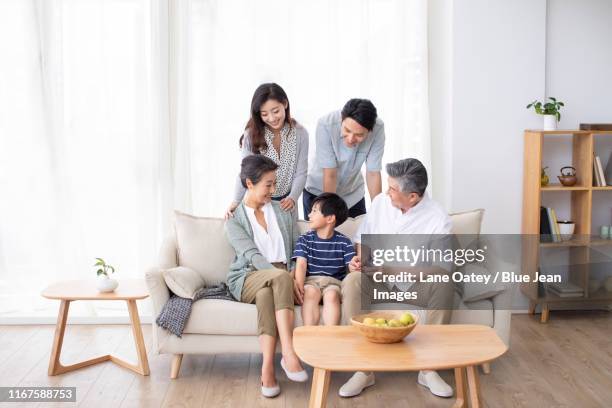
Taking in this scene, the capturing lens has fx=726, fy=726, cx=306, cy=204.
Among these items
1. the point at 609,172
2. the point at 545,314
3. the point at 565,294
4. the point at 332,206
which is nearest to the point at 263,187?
the point at 332,206

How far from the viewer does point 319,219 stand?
12.3 ft

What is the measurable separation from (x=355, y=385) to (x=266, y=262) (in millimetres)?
801

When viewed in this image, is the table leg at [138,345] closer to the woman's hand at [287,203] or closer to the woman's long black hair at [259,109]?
the woman's hand at [287,203]

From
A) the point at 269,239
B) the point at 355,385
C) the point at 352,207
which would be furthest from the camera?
the point at 352,207

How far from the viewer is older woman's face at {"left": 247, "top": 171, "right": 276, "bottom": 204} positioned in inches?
148

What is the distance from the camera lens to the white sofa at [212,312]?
3561 mm

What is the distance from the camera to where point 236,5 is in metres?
4.58

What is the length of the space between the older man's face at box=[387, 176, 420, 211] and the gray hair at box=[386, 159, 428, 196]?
0.02 meters

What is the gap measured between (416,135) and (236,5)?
1.42 metres

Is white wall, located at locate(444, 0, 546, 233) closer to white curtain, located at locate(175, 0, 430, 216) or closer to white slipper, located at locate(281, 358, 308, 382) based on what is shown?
white curtain, located at locate(175, 0, 430, 216)

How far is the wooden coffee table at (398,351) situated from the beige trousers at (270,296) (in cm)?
47

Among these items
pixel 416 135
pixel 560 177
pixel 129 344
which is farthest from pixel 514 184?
pixel 129 344

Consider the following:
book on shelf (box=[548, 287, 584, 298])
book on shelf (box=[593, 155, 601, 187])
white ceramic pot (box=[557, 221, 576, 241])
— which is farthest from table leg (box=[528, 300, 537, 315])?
book on shelf (box=[593, 155, 601, 187])

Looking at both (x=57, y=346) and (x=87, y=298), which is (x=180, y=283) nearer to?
(x=87, y=298)
